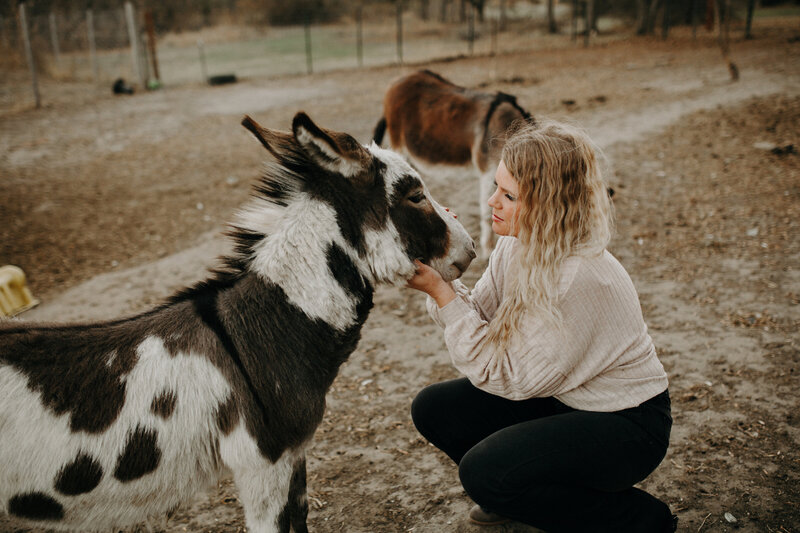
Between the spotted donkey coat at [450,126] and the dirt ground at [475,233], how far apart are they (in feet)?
2.23

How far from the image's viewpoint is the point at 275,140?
204 centimetres

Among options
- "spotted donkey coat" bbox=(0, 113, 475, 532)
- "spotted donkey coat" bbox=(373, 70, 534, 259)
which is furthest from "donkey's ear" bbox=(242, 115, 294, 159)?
"spotted donkey coat" bbox=(373, 70, 534, 259)

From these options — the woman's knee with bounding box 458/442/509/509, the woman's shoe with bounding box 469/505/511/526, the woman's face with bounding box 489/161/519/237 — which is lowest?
the woman's shoe with bounding box 469/505/511/526

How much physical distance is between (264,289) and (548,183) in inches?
43.0

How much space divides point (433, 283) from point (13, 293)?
4.50 meters

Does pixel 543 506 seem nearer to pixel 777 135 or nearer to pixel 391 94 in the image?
pixel 391 94

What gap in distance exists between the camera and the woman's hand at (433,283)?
221 cm

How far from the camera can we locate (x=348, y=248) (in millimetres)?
2117

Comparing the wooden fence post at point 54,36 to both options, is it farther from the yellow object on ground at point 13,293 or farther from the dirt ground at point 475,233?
the yellow object on ground at point 13,293

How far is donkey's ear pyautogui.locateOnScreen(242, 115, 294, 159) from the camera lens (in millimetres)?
1989

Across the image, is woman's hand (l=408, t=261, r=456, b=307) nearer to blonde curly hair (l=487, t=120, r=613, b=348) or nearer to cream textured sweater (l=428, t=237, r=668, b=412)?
cream textured sweater (l=428, t=237, r=668, b=412)

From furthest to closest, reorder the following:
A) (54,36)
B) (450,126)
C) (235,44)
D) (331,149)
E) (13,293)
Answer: (235,44) → (54,36) → (450,126) → (13,293) → (331,149)

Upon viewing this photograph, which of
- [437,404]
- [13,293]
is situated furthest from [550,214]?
[13,293]

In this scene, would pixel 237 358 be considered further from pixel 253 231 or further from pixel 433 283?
pixel 433 283
